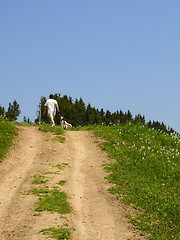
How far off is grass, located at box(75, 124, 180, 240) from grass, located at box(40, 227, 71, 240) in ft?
7.70

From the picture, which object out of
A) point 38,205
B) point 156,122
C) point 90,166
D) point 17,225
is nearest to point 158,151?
point 90,166

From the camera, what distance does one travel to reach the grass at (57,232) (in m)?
7.17

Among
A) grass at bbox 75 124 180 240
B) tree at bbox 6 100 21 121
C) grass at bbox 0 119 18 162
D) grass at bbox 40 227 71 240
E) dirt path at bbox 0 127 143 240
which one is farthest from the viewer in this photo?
tree at bbox 6 100 21 121

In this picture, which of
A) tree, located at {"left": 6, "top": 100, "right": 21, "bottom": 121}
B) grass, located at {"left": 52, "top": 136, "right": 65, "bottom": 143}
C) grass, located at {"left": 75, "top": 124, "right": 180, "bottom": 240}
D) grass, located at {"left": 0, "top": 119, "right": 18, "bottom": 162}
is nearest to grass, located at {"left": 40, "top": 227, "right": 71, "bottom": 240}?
grass, located at {"left": 75, "top": 124, "right": 180, "bottom": 240}

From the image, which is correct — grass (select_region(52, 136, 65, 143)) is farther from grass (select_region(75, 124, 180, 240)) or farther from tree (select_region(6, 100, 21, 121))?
tree (select_region(6, 100, 21, 121))

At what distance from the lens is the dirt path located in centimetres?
788

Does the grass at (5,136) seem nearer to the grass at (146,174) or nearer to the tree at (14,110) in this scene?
the grass at (146,174)

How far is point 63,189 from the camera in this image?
10.6 meters

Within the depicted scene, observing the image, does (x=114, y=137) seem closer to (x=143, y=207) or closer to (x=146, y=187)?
(x=146, y=187)

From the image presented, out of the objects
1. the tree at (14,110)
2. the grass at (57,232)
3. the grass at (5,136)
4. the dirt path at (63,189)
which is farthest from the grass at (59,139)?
the tree at (14,110)

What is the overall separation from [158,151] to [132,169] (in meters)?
3.96

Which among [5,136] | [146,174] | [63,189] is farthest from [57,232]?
[5,136]

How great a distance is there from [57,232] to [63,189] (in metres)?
3.23

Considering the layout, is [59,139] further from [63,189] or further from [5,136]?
[63,189]
